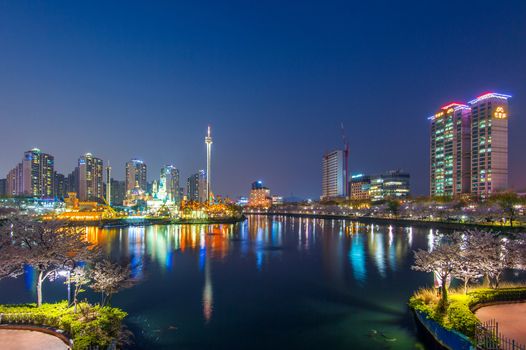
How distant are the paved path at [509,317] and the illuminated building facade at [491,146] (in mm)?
122426

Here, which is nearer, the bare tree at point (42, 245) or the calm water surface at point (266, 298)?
the bare tree at point (42, 245)

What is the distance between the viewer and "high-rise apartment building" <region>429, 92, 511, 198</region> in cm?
11894

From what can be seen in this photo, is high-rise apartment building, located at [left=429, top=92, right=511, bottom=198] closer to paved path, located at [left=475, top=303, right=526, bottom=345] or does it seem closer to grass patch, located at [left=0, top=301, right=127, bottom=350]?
paved path, located at [left=475, top=303, right=526, bottom=345]

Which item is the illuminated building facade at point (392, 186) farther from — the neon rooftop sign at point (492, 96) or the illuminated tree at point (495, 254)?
the illuminated tree at point (495, 254)

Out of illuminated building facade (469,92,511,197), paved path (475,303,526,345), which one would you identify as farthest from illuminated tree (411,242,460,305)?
illuminated building facade (469,92,511,197)

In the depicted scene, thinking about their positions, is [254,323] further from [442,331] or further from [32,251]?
[32,251]

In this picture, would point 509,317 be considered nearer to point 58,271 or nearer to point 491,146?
point 58,271

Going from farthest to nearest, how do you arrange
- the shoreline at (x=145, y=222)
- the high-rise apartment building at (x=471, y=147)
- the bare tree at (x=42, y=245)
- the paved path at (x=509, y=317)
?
the high-rise apartment building at (x=471, y=147), the shoreline at (x=145, y=222), the bare tree at (x=42, y=245), the paved path at (x=509, y=317)

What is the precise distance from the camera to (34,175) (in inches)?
6954

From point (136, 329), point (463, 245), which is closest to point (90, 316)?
point (136, 329)

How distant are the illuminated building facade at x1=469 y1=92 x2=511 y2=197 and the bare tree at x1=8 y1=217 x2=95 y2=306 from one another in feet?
435

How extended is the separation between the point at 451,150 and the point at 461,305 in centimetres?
14016

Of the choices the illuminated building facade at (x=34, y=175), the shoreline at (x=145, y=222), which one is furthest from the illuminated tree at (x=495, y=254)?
the illuminated building facade at (x=34, y=175)

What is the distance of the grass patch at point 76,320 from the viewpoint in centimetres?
1049
